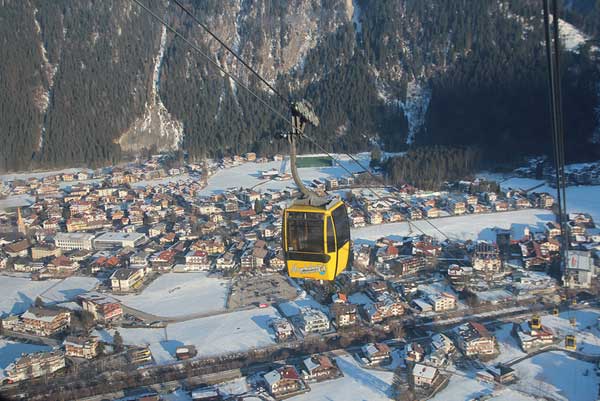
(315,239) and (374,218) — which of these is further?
(374,218)

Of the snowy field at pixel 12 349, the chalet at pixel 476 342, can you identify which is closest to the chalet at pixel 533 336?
the chalet at pixel 476 342

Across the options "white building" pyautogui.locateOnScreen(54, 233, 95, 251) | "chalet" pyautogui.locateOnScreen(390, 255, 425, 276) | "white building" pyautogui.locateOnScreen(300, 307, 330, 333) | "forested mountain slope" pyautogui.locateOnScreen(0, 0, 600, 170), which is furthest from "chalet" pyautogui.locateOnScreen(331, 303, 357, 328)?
"forested mountain slope" pyautogui.locateOnScreen(0, 0, 600, 170)

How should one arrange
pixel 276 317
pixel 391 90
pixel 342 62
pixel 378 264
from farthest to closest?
pixel 342 62 → pixel 391 90 → pixel 378 264 → pixel 276 317

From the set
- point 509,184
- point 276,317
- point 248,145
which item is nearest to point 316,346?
point 276,317

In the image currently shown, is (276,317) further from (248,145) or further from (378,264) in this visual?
(248,145)

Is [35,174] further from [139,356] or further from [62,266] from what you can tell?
[139,356]

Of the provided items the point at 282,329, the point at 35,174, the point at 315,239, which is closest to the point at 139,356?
the point at 282,329
